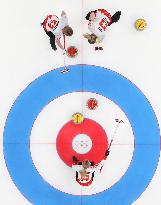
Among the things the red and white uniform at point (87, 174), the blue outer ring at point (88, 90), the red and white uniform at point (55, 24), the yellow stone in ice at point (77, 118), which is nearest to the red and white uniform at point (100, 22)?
the red and white uniform at point (55, 24)

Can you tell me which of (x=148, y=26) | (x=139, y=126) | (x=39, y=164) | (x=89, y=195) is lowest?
(x=89, y=195)

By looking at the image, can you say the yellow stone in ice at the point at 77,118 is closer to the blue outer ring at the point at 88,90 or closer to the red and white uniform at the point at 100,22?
the blue outer ring at the point at 88,90

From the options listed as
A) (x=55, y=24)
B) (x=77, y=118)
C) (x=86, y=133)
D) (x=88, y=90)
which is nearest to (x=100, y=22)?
(x=55, y=24)

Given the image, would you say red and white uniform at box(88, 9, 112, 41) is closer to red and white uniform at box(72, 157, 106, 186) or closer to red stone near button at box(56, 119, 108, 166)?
red stone near button at box(56, 119, 108, 166)

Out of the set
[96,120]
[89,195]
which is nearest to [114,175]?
[89,195]

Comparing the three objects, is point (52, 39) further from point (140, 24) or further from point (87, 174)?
point (87, 174)

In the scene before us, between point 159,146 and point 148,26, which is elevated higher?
point 148,26

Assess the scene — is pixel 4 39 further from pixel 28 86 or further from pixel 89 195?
pixel 89 195
